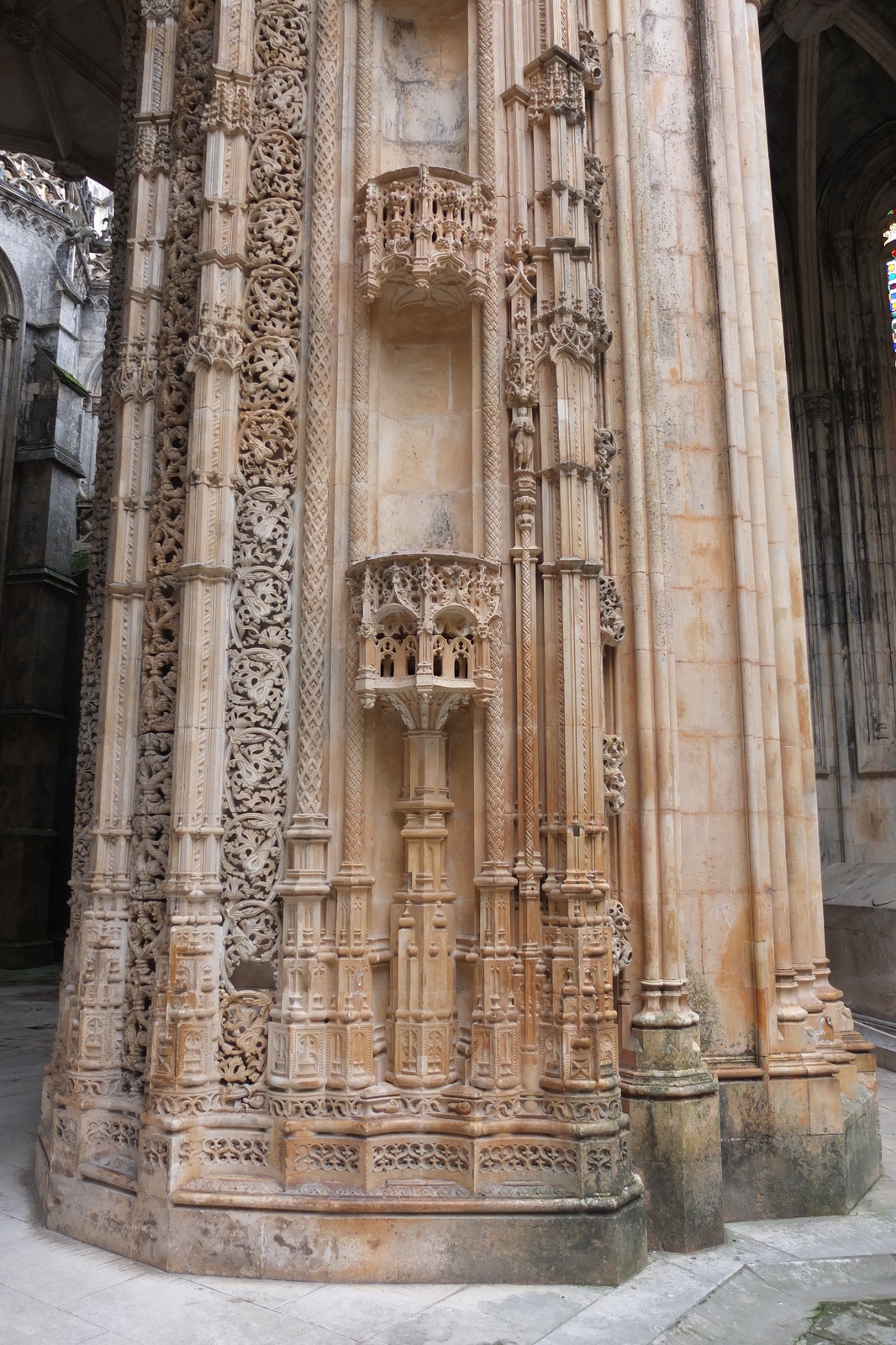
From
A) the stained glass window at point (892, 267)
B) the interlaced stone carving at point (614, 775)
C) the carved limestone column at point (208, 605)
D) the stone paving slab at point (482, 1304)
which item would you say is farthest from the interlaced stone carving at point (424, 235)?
the stained glass window at point (892, 267)

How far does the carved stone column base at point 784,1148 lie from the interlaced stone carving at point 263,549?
2.92 metres

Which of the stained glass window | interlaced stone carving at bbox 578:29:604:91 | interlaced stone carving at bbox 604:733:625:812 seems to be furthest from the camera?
the stained glass window

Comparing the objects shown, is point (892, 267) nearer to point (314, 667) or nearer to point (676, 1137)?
point (314, 667)

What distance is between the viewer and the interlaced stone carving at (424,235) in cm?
611

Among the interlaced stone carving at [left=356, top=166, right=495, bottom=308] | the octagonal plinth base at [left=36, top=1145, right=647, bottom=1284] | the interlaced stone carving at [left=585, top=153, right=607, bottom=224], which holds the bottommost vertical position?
the octagonal plinth base at [left=36, top=1145, right=647, bottom=1284]

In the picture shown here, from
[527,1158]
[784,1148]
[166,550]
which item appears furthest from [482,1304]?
[166,550]

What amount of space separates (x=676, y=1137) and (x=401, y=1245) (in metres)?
1.69

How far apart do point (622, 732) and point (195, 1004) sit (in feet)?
10.0

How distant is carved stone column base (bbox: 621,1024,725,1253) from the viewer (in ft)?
18.7

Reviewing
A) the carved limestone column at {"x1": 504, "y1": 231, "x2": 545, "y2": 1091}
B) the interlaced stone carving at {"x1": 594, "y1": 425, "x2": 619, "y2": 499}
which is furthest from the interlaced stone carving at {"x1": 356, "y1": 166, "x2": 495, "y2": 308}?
the interlaced stone carving at {"x1": 594, "y1": 425, "x2": 619, "y2": 499}

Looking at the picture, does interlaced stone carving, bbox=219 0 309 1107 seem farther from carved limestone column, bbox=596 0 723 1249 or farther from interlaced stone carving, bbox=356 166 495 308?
carved limestone column, bbox=596 0 723 1249

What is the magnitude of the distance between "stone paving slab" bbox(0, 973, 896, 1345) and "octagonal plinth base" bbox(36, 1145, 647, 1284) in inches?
2.6

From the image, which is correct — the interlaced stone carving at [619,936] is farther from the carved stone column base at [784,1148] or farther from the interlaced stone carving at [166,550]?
the interlaced stone carving at [166,550]

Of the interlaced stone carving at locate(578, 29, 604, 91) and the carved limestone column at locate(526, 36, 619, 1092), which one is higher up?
the interlaced stone carving at locate(578, 29, 604, 91)
